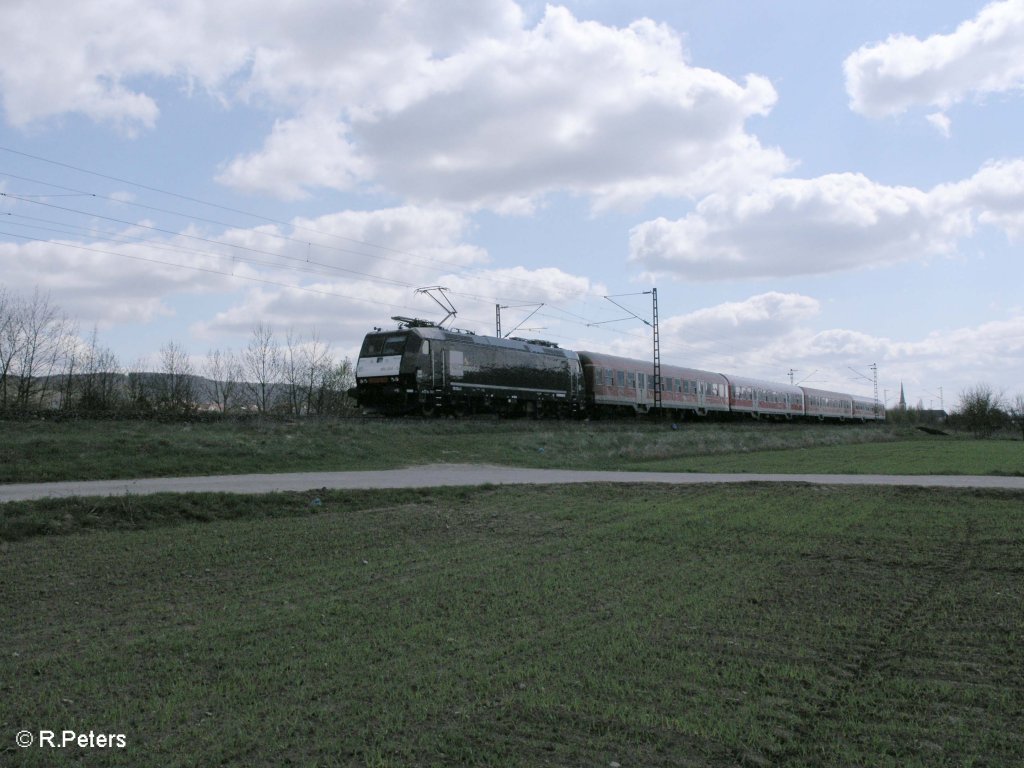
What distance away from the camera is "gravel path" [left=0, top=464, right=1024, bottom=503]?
1429 centimetres

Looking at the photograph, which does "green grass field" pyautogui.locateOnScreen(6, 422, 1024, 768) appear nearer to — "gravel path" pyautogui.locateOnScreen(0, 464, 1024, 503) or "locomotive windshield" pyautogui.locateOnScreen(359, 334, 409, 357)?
"gravel path" pyautogui.locateOnScreen(0, 464, 1024, 503)

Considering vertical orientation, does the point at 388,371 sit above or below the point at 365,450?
above

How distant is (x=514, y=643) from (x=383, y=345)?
79.9 feet

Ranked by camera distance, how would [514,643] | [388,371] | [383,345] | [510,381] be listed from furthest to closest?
[510,381] < [383,345] < [388,371] < [514,643]

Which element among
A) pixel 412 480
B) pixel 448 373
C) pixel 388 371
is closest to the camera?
pixel 412 480

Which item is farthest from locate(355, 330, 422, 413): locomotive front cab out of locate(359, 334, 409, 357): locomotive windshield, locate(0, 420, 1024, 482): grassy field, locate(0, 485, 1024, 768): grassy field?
locate(0, 485, 1024, 768): grassy field

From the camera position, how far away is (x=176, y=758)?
14.0 feet

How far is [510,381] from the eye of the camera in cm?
3466

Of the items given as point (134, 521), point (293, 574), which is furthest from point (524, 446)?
point (293, 574)

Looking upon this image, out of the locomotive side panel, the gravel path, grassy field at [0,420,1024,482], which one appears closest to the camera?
the gravel path

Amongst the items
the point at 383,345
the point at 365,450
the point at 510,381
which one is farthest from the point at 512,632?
the point at 510,381

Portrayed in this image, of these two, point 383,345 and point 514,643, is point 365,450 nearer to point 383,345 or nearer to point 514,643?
point 383,345

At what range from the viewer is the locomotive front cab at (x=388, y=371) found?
2902 centimetres

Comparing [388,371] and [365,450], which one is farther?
[388,371]
